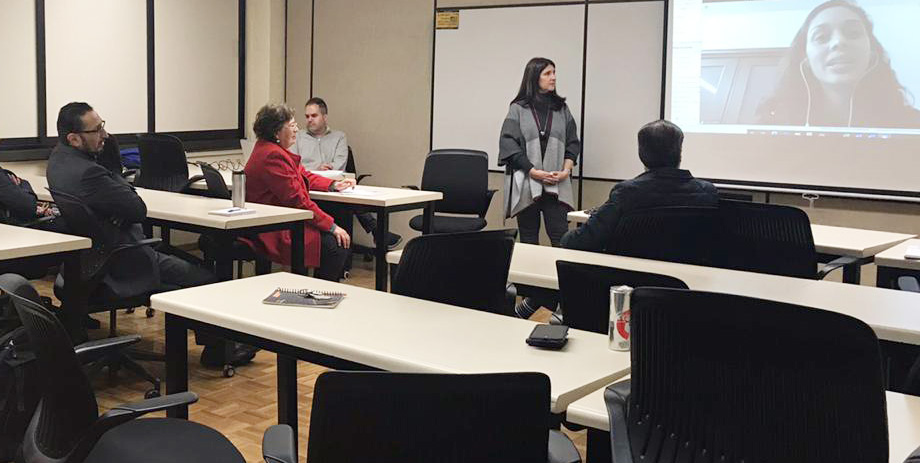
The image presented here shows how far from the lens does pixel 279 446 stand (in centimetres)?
179

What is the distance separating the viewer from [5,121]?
6.28 metres

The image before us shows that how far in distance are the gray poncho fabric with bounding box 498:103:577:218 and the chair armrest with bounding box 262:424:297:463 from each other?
4.58 m

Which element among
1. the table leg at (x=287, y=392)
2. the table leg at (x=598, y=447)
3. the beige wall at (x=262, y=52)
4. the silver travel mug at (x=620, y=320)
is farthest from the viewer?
the beige wall at (x=262, y=52)

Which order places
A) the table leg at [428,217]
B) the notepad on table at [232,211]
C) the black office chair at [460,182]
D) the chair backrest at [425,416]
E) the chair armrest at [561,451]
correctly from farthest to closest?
the black office chair at [460,182], the table leg at [428,217], the notepad on table at [232,211], the chair armrest at [561,451], the chair backrest at [425,416]

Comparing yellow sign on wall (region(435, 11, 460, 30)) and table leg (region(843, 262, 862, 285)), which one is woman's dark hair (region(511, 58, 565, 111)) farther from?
table leg (region(843, 262, 862, 285))

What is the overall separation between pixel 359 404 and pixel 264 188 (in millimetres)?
3783

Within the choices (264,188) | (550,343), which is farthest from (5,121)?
(550,343)

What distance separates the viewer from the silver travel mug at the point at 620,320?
90.0 inches

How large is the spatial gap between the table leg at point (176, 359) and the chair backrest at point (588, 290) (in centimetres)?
109

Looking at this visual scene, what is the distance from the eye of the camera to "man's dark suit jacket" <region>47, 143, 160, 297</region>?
160 inches

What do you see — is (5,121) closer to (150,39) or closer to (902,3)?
(150,39)

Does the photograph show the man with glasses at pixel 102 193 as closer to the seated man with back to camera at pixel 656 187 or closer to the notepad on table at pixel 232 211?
the notepad on table at pixel 232 211

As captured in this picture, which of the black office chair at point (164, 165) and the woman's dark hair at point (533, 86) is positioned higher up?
the woman's dark hair at point (533, 86)

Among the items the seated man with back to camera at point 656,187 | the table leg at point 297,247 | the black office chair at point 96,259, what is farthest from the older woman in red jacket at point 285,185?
the seated man with back to camera at point 656,187
